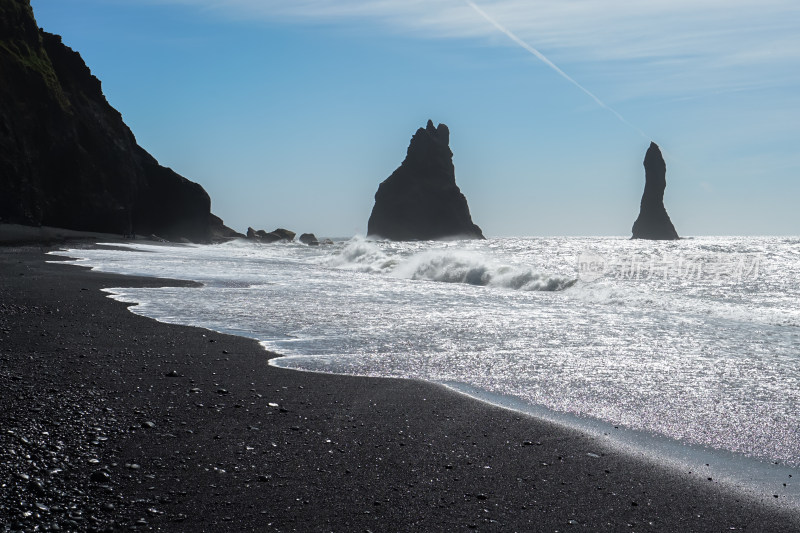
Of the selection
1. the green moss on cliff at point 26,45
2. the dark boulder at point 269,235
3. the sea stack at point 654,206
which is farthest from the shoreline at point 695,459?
the sea stack at point 654,206

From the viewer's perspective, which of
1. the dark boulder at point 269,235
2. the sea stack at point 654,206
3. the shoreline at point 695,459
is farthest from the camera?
the sea stack at point 654,206

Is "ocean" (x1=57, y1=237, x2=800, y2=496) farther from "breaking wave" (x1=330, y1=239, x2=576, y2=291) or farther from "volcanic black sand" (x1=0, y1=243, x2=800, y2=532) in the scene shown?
"breaking wave" (x1=330, y1=239, x2=576, y2=291)

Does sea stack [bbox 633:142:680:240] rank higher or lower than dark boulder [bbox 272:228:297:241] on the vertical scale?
higher

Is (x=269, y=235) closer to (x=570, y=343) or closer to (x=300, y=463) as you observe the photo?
(x=570, y=343)

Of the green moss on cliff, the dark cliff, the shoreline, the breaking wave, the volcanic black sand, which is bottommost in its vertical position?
the volcanic black sand

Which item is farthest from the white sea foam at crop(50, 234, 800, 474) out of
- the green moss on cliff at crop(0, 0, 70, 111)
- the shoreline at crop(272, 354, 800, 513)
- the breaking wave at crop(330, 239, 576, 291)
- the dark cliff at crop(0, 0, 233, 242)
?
the green moss on cliff at crop(0, 0, 70, 111)

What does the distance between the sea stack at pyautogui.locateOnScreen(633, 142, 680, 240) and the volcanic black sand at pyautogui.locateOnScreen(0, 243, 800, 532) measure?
142 meters

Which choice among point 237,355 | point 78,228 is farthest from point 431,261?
point 78,228

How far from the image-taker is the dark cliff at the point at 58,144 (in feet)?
139

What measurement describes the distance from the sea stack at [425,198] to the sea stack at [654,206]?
118 feet

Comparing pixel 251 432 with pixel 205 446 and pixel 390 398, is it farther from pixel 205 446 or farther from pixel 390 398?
pixel 390 398

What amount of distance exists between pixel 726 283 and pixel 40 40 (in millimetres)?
55011

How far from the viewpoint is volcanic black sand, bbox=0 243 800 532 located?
3080 millimetres

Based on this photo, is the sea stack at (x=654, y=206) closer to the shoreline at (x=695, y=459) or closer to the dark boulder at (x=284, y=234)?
the dark boulder at (x=284, y=234)
